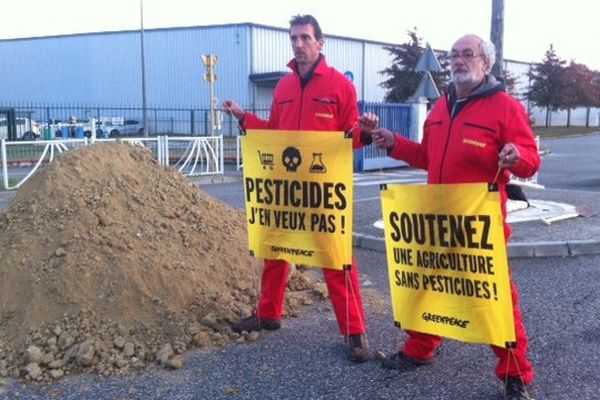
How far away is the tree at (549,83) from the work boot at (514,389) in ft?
185

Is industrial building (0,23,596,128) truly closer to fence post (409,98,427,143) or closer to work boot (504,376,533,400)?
fence post (409,98,427,143)

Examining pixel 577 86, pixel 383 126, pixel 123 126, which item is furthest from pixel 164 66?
pixel 577 86

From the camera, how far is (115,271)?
5.38 meters

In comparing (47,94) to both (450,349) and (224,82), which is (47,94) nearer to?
(224,82)

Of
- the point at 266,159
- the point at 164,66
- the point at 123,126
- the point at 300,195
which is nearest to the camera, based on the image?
the point at 300,195

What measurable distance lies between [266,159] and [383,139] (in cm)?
92

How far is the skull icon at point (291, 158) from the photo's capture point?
15.7 ft

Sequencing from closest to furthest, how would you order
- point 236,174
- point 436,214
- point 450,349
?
point 436,214 → point 450,349 → point 236,174

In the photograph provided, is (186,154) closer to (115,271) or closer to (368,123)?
(115,271)

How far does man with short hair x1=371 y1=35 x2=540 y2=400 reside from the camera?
392 centimetres

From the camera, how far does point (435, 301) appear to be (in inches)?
165

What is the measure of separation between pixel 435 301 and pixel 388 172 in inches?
650

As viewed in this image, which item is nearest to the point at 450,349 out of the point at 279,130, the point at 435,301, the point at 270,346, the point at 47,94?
the point at 435,301

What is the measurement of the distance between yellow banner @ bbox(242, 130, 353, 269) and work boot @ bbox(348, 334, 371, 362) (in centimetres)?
51
